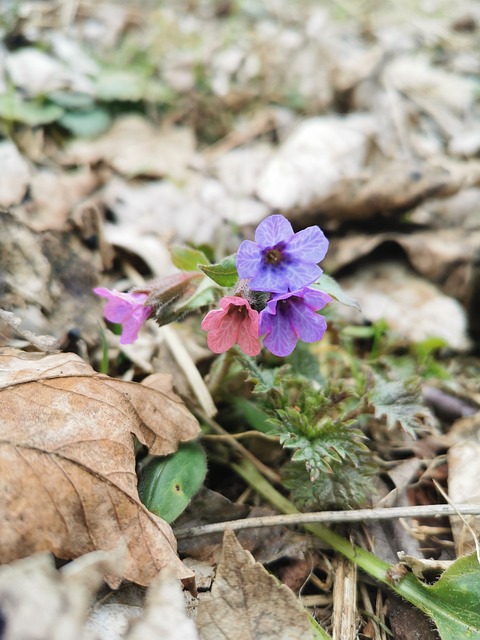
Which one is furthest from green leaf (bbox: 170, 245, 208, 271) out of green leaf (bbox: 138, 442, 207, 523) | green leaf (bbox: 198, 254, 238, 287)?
green leaf (bbox: 138, 442, 207, 523)

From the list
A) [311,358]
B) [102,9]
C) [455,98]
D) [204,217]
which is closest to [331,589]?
[311,358]

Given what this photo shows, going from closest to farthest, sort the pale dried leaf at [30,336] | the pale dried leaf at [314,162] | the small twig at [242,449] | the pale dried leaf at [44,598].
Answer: the pale dried leaf at [44,598] → the pale dried leaf at [30,336] → the small twig at [242,449] → the pale dried leaf at [314,162]

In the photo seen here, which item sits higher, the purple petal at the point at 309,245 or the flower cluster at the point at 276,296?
the purple petal at the point at 309,245

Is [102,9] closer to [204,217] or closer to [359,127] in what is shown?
[359,127]

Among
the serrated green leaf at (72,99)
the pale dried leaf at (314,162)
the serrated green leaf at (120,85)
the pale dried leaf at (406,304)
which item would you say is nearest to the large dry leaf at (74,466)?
the pale dried leaf at (406,304)

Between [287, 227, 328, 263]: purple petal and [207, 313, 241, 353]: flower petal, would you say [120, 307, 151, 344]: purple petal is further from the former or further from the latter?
[287, 227, 328, 263]: purple petal

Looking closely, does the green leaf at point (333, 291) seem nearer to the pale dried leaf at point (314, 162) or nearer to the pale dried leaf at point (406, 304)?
the pale dried leaf at point (406, 304)
